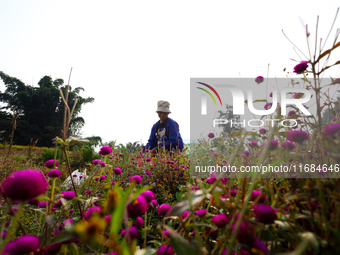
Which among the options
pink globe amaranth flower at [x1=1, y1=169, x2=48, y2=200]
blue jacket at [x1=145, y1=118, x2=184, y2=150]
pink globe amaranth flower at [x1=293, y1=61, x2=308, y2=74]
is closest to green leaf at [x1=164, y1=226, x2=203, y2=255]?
pink globe amaranth flower at [x1=1, y1=169, x2=48, y2=200]

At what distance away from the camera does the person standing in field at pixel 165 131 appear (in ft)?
14.3

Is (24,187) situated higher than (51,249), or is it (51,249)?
(24,187)

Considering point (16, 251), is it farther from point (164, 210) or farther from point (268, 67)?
point (268, 67)

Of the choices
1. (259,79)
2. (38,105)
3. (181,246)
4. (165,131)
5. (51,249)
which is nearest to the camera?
(181,246)

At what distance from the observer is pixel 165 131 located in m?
4.52

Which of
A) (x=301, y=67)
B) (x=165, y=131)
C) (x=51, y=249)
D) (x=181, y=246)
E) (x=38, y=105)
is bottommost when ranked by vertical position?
(x=51, y=249)

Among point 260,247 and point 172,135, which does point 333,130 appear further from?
point 172,135

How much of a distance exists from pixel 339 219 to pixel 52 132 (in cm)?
2136

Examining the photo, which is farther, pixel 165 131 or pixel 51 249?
pixel 165 131

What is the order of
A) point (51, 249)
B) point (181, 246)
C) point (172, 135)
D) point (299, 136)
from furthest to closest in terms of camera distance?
point (172, 135)
point (299, 136)
point (51, 249)
point (181, 246)

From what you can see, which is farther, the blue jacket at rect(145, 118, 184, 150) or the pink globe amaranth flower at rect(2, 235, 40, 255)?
the blue jacket at rect(145, 118, 184, 150)

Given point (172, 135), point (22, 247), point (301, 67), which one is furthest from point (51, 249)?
point (172, 135)

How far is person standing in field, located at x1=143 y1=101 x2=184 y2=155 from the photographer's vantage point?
4.37 m

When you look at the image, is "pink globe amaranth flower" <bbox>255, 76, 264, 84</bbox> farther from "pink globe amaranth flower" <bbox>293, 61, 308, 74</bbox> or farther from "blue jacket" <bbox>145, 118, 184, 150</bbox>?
"blue jacket" <bbox>145, 118, 184, 150</bbox>
